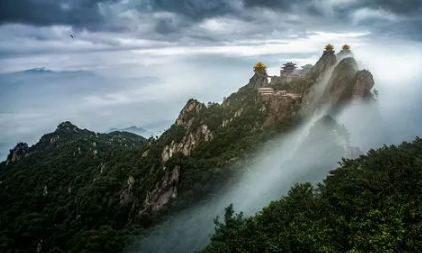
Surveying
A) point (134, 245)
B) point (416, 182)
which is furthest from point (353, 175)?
point (134, 245)

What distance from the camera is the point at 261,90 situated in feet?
333

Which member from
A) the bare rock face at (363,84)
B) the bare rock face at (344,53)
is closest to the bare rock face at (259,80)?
the bare rock face at (344,53)

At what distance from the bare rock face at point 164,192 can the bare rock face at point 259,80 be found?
43.7 meters

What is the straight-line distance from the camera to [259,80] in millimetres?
115438

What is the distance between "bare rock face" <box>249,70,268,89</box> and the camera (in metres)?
114

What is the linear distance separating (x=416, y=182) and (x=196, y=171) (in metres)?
44.9

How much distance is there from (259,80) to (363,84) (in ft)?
126

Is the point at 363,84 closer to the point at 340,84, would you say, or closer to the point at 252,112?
the point at 340,84

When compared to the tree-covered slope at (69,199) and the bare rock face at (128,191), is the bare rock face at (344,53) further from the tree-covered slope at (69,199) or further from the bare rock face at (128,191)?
the bare rock face at (128,191)

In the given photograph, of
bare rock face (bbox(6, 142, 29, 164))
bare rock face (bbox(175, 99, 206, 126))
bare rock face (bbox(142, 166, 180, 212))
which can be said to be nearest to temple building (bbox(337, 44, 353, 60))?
bare rock face (bbox(175, 99, 206, 126))

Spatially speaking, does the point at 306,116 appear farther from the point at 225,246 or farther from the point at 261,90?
the point at 225,246

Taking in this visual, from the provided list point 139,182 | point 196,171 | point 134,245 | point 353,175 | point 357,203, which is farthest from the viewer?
point 139,182

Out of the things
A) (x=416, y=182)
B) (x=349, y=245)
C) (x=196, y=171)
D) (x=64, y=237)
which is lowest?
(x=64, y=237)

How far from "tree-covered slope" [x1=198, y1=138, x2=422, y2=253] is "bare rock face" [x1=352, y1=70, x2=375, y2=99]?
127ft
